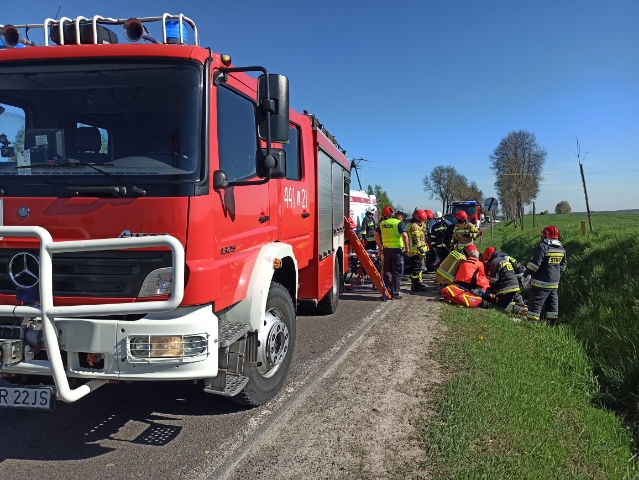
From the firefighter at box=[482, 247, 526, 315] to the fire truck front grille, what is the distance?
22.6ft

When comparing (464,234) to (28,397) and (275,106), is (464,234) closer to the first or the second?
(275,106)

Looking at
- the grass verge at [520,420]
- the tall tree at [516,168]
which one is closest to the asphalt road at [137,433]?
the grass verge at [520,420]

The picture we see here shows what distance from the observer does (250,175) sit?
146 inches

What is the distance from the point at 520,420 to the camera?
3.67 meters

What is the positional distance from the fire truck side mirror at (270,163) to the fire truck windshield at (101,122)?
536mm

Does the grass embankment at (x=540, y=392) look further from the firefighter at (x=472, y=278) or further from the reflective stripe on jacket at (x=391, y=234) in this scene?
the reflective stripe on jacket at (x=391, y=234)

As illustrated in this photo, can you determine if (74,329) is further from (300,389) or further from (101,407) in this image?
(300,389)

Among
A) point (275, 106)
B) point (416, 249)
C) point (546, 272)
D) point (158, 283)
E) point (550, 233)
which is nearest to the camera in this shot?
point (158, 283)

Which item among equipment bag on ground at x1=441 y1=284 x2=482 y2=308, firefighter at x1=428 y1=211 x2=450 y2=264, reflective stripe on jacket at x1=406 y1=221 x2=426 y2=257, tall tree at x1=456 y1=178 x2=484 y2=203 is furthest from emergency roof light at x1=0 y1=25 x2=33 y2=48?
tall tree at x1=456 y1=178 x2=484 y2=203

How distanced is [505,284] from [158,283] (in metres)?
7.00

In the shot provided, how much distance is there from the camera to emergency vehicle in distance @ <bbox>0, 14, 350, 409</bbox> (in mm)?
2771

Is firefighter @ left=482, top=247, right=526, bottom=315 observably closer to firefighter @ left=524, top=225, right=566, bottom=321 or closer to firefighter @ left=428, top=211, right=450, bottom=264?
firefighter @ left=524, top=225, right=566, bottom=321

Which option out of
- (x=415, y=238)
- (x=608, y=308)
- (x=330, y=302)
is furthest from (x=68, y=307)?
(x=415, y=238)

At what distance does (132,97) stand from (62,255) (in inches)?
44.8
